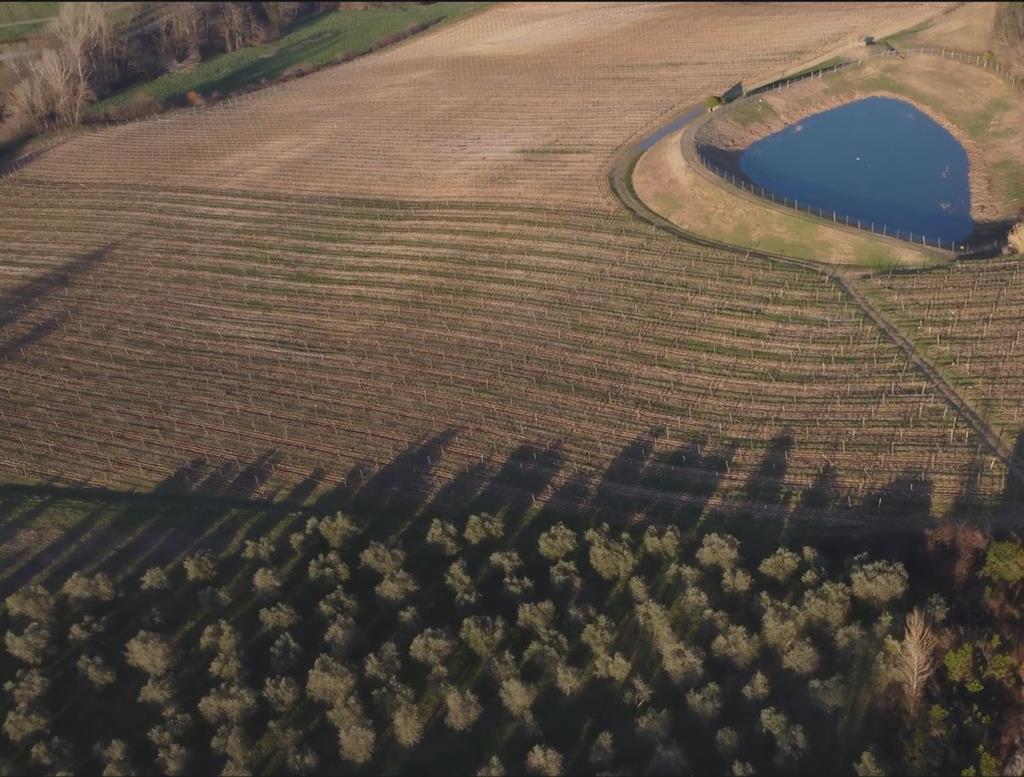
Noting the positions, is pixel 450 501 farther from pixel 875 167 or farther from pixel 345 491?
pixel 875 167

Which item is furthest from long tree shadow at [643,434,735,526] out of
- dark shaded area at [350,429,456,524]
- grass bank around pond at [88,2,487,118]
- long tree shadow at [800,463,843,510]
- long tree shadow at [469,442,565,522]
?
grass bank around pond at [88,2,487,118]

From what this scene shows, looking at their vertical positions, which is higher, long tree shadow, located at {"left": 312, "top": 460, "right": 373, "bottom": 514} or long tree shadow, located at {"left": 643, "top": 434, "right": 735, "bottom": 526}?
long tree shadow, located at {"left": 312, "top": 460, "right": 373, "bottom": 514}

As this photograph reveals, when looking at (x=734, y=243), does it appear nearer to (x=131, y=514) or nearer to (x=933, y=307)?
(x=933, y=307)

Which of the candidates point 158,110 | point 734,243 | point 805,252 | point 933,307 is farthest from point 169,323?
point 158,110

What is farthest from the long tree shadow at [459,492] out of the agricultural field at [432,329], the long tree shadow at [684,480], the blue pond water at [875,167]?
the blue pond water at [875,167]

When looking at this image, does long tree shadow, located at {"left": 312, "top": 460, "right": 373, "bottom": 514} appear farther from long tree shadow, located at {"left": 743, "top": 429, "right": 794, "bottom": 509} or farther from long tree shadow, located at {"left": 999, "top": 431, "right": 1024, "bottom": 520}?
long tree shadow, located at {"left": 999, "top": 431, "right": 1024, "bottom": 520}
